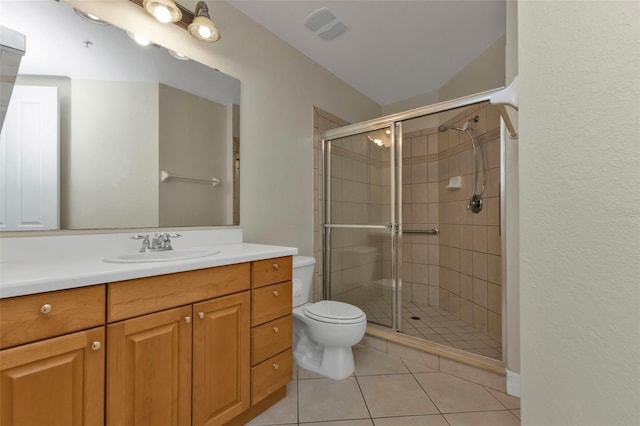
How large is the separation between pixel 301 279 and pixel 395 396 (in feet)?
2.91

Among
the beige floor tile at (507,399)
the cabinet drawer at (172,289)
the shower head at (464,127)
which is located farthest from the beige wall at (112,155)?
the shower head at (464,127)

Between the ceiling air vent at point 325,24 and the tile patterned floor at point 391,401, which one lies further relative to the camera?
the ceiling air vent at point 325,24

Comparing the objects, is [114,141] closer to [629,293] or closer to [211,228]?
[211,228]

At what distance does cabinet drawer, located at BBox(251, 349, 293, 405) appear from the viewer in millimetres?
1349

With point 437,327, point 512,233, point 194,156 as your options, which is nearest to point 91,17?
point 194,156

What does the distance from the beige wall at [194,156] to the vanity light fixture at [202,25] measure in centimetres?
33

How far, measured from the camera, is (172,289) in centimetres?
107

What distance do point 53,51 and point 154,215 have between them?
0.81 metres

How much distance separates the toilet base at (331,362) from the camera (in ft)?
5.85

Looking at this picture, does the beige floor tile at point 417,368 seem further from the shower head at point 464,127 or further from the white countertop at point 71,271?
the shower head at point 464,127

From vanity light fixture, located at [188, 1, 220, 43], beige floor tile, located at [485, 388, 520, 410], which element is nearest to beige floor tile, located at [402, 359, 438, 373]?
beige floor tile, located at [485, 388, 520, 410]

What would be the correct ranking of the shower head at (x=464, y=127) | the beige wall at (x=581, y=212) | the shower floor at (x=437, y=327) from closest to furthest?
1. the beige wall at (x=581, y=212)
2. the shower floor at (x=437, y=327)
3. the shower head at (x=464, y=127)

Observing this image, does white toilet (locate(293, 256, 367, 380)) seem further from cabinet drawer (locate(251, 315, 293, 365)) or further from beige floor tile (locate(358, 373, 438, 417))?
cabinet drawer (locate(251, 315, 293, 365))

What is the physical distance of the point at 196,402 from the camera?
1.12 metres
